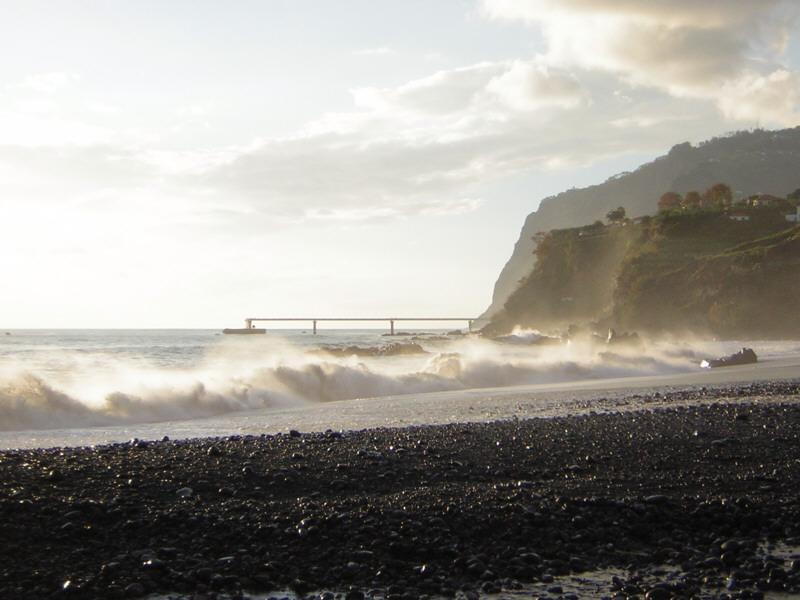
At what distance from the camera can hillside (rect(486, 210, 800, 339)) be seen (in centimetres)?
5891

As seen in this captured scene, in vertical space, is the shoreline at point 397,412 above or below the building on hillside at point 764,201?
below

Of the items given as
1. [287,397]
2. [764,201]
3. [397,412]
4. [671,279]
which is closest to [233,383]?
[287,397]

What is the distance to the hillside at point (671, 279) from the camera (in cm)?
5891

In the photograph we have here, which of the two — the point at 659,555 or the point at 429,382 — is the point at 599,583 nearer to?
the point at 659,555

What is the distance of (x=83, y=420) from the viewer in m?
13.9

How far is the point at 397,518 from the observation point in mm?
5453

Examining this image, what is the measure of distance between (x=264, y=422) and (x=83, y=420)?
3.76m

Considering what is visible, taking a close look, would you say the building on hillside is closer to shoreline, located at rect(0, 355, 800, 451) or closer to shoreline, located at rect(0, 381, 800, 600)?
shoreline, located at rect(0, 355, 800, 451)

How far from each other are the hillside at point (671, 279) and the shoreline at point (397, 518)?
54.7 metres

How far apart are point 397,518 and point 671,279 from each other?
68229 millimetres

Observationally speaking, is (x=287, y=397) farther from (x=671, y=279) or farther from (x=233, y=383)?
(x=671, y=279)

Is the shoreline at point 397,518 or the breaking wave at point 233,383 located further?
the breaking wave at point 233,383

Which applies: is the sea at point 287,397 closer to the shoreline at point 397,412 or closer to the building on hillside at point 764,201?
the shoreline at point 397,412

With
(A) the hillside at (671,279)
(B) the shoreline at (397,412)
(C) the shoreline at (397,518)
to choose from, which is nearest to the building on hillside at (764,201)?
(A) the hillside at (671,279)
